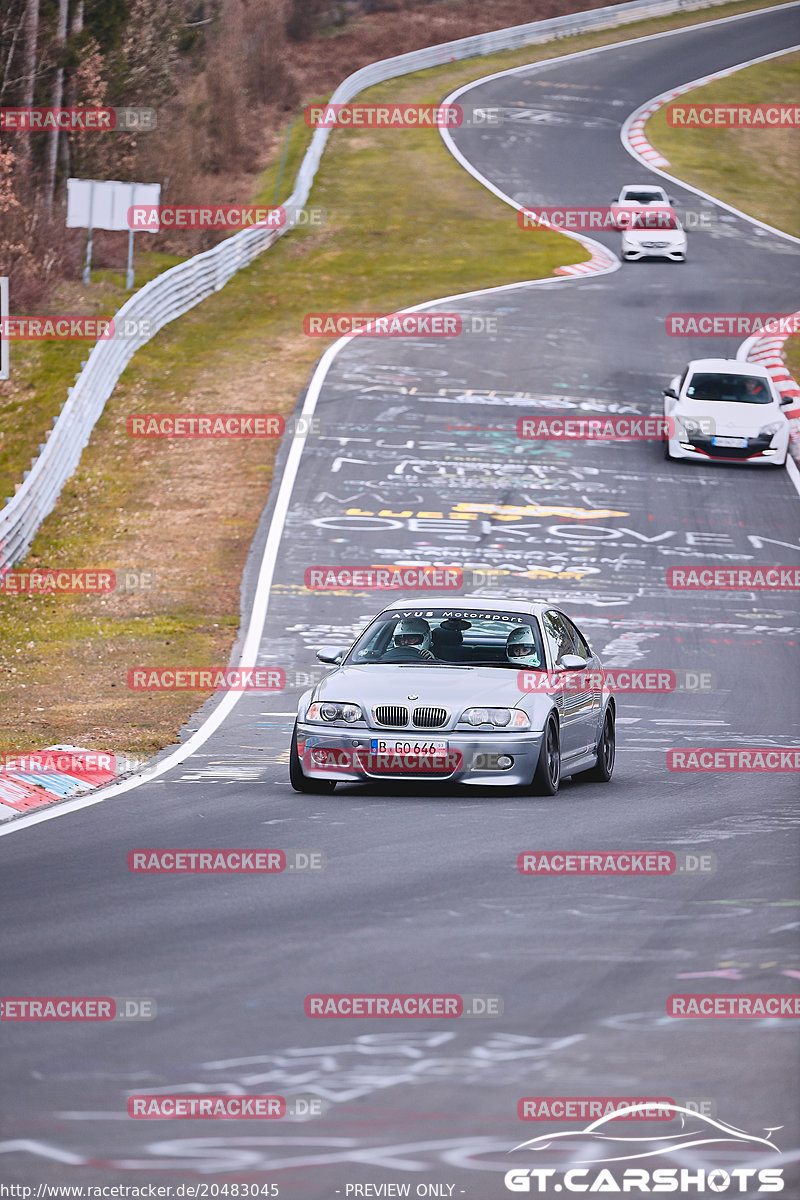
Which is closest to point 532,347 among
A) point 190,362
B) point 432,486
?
point 190,362

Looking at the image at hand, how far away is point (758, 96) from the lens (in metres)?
70.7

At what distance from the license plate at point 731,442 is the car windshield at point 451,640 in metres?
17.1

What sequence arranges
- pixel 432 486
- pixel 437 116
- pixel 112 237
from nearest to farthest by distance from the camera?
pixel 432 486
pixel 112 237
pixel 437 116

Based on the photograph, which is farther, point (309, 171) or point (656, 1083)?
point (309, 171)

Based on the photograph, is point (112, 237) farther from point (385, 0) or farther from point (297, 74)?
point (385, 0)

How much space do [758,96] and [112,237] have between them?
35.3m

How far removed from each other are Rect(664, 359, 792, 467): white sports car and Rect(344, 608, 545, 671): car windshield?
673 inches

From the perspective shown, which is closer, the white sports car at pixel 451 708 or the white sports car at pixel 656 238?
the white sports car at pixel 451 708
